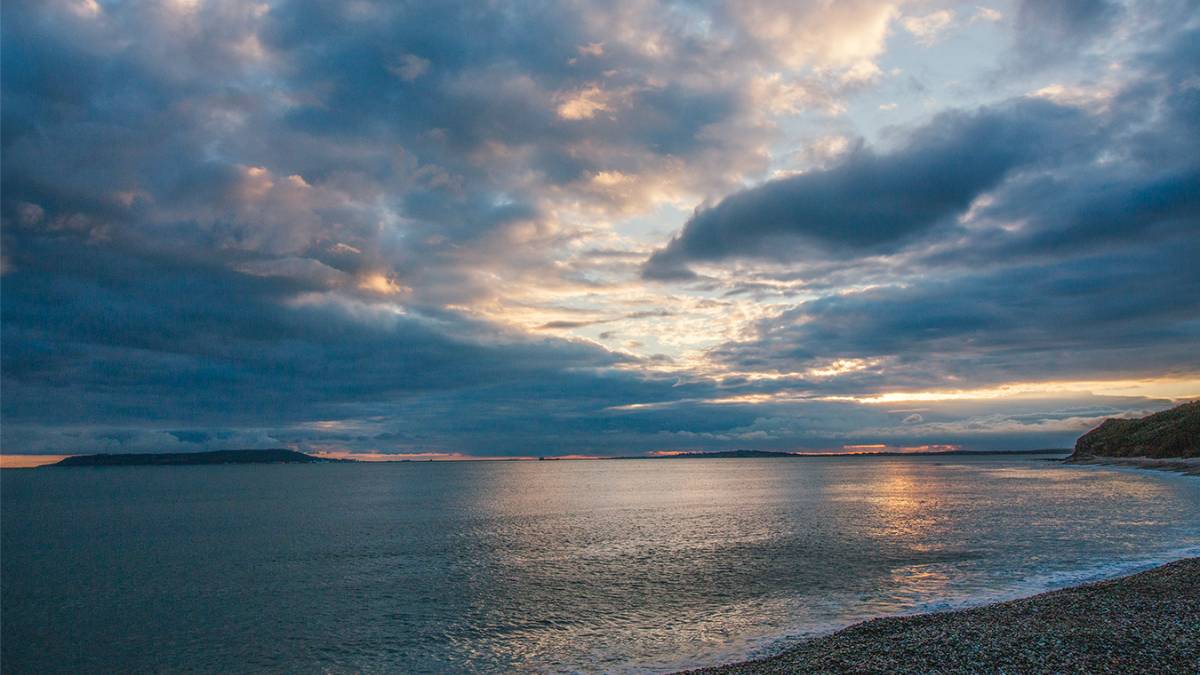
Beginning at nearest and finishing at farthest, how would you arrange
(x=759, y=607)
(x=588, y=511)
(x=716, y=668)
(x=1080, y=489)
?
(x=716, y=668) → (x=759, y=607) → (x=588, y=511) → (x=1080, y=489)

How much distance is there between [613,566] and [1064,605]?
26300 mm

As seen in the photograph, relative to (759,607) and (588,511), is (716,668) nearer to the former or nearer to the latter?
(759,607)

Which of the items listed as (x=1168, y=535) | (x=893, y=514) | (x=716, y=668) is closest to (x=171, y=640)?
(x=716, y=668)

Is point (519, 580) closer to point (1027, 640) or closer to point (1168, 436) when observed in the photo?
point (1027, 640)

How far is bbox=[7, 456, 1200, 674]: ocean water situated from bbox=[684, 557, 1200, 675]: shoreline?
3.48 metres

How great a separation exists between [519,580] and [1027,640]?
28.3m

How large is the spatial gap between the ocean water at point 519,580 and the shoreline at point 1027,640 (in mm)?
3483

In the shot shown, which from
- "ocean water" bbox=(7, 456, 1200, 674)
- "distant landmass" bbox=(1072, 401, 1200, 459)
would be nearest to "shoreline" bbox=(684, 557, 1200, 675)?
"ocean water" bbox=(7, 456, 1200, 674)

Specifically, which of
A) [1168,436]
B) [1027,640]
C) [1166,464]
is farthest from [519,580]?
[1168,436]

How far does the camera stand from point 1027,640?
2078 cm

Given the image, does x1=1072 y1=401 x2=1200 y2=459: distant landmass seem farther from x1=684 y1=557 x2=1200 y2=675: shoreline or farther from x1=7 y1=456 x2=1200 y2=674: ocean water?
x1=684 y1=557 x2=1200 y2=675: shoreline

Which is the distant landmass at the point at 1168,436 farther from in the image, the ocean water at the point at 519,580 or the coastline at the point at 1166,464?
the ocean water at the point at 519,580

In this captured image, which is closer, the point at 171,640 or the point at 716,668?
the point at 716,668

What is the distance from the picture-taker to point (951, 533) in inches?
2290
